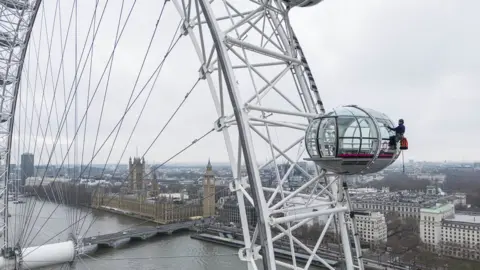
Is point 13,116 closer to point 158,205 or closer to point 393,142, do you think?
point 393,142

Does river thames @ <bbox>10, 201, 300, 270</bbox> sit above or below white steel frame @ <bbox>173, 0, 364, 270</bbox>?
below

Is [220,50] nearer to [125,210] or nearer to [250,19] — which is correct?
[250,19]

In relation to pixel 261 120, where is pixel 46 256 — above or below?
below

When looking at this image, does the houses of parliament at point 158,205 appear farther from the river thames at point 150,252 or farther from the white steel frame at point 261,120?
the white steel frame at point 261,120

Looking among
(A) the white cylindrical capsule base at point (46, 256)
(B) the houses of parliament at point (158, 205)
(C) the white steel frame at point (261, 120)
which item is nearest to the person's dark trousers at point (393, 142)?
(C) the white steel frame at point (261, 120)

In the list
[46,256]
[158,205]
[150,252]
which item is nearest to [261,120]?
[46,256]

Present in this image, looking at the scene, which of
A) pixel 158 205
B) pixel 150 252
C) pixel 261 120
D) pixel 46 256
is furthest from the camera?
pixel 158 205

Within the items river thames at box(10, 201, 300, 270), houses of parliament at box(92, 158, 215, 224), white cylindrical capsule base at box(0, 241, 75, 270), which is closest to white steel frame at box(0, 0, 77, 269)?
white cylindrical capsule base at box(0, 241, 75, 270)

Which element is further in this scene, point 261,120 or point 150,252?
point 150,252

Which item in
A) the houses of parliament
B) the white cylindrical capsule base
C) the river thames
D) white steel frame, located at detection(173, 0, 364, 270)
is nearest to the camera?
white steel frame, located at detection(173, 0, 364, 270)

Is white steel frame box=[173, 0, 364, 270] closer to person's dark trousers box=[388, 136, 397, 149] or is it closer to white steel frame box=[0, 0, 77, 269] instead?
person's dark trousers box=[388, 136, 397, 149]

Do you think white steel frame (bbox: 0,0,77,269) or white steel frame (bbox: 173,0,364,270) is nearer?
white steel frame (bbox: 173,0,364,270)
